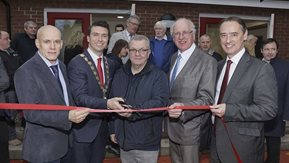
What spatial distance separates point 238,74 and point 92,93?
→ 58.7 inches

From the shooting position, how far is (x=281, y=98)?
462 centimetres

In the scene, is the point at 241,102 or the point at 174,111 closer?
the point at 241,102

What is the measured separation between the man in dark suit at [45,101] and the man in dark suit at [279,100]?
3.04 metres

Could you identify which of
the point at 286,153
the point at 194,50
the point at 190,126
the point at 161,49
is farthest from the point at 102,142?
the point at 286,153

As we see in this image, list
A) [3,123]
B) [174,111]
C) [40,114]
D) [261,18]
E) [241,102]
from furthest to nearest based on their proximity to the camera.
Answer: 1. [261,18]
2. [3,123]
3. [174,111]
4. [241,102]
5. [40,114]

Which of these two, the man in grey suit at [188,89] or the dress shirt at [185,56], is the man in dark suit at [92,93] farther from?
the dress shirt at [185,56]

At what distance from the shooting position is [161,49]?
5.91m

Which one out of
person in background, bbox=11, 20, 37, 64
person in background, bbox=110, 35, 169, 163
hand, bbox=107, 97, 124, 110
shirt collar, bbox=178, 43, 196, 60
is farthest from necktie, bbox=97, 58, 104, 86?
person in background, bbox=11, 20, 37, 64

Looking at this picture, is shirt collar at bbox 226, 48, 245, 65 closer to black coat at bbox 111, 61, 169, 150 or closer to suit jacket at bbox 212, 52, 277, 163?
suit jacket at bbox 212, 52, 277, 163

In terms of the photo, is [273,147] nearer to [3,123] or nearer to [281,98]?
[281,98]

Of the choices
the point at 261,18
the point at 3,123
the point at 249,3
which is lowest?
the point at 3,123

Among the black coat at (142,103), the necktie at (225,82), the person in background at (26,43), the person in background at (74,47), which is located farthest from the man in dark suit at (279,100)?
the person in background at (26,43)

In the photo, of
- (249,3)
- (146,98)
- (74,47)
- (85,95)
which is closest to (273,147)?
(146,98)

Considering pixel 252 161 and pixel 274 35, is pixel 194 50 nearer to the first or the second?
pixel 252 161
